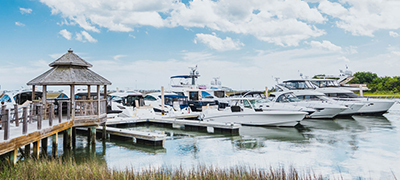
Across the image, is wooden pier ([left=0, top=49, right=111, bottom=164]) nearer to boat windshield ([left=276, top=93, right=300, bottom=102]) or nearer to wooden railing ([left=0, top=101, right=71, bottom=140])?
wooden railing ([left=0, top=101, right=71, bottom=140])

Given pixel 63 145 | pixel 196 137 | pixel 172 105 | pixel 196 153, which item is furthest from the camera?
pixel 172 105

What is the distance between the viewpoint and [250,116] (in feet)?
66.7

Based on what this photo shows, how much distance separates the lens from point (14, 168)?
8266mm

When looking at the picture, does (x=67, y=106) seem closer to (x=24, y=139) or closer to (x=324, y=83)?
(x=24, y=139)

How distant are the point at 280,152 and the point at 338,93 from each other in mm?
21596

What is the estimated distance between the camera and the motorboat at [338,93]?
87.8 ft

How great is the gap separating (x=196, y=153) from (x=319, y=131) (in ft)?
32.2

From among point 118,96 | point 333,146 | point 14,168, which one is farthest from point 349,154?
point 118,96

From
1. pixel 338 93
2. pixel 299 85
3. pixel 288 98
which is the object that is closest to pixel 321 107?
pixel 288 98

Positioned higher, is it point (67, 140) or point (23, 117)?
point (23, 117)

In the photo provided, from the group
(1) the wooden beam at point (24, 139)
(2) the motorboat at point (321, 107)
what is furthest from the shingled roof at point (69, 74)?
(2) the motorboat at point (321, 107)

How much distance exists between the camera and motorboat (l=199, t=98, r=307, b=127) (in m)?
19.6

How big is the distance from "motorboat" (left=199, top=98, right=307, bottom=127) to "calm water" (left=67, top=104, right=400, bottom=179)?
57.6 inches

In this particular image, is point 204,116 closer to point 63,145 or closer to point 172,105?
point 172,105
